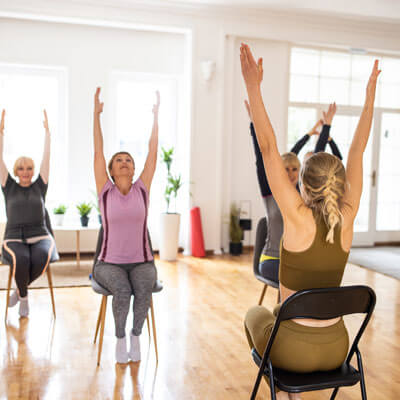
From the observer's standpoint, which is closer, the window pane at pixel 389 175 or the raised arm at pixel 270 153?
the raised arm at pixel 270 153

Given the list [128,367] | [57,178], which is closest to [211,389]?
[128,367]

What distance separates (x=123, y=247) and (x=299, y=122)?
442cm

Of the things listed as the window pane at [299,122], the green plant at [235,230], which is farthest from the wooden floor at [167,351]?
the window pane at [299,122]

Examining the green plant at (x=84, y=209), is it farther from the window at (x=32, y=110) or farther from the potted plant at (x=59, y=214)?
the window at (x=32, y=110)

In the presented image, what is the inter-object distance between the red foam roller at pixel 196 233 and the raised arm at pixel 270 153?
412 cm

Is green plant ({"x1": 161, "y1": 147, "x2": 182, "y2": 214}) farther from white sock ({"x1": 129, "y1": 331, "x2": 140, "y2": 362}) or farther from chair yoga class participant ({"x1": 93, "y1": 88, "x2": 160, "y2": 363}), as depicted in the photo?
white sock ({"x1": 129, "y1": 331, "x2": 140, "y2": 362})

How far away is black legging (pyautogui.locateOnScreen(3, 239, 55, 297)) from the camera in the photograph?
3.13 meters

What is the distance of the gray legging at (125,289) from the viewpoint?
2527 mm

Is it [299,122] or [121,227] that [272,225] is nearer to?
[121,227]

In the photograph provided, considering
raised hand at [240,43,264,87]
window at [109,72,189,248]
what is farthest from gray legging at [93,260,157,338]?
window at [109,72,189,248]

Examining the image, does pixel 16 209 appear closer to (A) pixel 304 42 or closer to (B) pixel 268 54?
(B) pixel 268 54

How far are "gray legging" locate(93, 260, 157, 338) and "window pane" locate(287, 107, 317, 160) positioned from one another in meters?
4.25

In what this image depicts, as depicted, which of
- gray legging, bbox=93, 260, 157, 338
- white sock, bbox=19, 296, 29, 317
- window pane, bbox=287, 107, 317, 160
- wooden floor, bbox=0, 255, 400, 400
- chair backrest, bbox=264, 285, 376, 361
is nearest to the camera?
chair backrest, bbox=264, 285, 376, 361

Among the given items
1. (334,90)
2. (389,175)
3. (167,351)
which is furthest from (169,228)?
(389,175)
